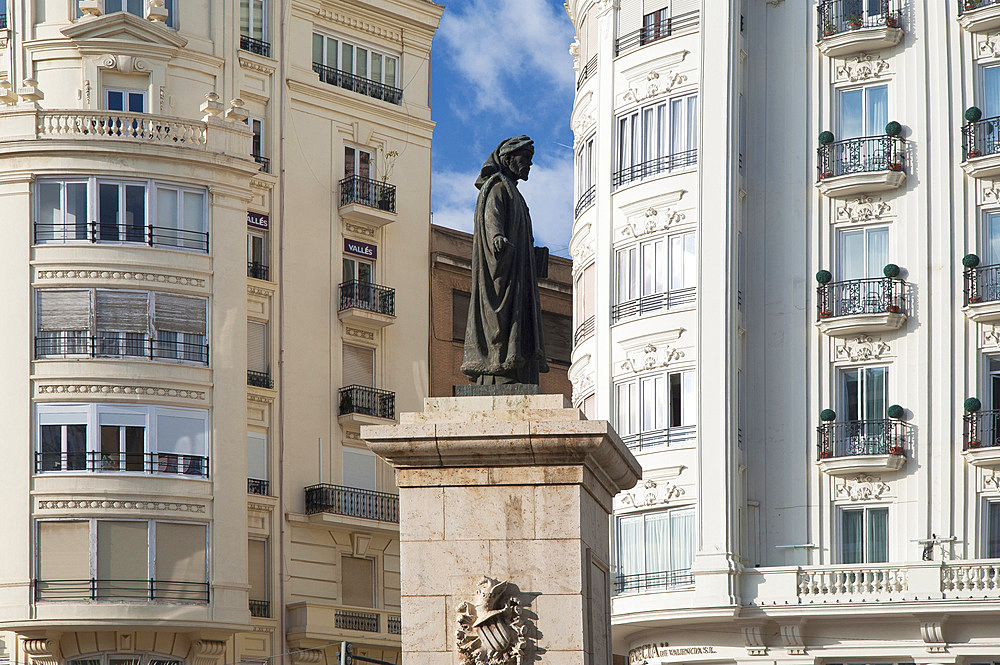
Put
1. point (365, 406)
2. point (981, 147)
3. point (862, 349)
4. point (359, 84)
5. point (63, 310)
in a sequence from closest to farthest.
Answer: point (981, 147), point (862, 349), point (63, 310), point (365, 406), point (359, 84)

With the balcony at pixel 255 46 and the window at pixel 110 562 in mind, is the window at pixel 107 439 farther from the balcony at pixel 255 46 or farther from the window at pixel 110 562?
the balcony at pixel 255 46

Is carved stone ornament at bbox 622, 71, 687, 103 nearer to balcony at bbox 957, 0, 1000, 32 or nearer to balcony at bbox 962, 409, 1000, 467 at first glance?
balcony at bbox 957, 0, 1000, 32

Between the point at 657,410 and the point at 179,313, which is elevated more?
the point at 179,313

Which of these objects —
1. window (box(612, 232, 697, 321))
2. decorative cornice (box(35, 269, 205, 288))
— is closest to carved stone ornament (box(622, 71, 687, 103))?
window (box(612, 232, 697, 321))

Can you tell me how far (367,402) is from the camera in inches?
2190

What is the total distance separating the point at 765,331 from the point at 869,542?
6095 mm

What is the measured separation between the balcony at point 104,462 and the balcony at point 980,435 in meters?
21.0

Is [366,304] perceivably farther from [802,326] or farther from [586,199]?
[802,326]

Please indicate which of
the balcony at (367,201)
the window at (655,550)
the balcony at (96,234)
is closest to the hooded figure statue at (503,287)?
the window at (655,550)

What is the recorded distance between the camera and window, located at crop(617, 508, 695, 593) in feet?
146

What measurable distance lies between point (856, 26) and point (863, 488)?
1216cm

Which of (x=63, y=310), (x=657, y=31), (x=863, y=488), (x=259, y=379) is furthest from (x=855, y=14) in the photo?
(x=63, y=310)

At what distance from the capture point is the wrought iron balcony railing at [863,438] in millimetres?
43875

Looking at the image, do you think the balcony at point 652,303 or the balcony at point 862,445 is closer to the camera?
the balcony at point 862,445
